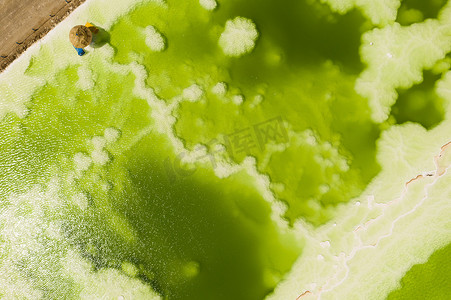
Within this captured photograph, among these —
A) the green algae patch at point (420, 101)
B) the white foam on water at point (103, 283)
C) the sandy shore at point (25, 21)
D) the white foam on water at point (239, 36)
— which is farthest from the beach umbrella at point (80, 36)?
the green algae patch at point (420, 101)

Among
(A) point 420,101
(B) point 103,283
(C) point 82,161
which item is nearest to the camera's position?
(B) point 103,283

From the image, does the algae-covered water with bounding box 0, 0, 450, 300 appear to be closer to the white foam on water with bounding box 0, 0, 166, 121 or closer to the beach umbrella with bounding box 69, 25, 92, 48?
the white foam on water with bounding box 0, 0, 166, 121

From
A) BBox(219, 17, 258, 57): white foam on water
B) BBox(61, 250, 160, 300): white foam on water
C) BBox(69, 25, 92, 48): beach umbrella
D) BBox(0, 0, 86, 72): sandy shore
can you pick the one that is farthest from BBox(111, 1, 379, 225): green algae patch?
BBox(61, 250, 160, 300): white foam on water

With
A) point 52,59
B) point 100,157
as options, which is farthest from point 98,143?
point 52,59

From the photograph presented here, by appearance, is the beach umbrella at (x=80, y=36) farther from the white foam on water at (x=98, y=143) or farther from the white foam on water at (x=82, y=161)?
the white foam on water at (x=82, y=161)

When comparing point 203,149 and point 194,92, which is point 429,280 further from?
A: point 194,92
